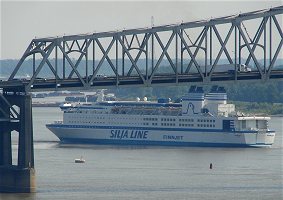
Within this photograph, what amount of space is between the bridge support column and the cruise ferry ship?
2026 inches

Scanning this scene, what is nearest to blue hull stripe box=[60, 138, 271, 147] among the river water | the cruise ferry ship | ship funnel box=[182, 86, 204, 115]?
the cruise ferry ship

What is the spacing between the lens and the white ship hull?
430 feet

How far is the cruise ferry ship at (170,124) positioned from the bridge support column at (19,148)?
51.4 metres

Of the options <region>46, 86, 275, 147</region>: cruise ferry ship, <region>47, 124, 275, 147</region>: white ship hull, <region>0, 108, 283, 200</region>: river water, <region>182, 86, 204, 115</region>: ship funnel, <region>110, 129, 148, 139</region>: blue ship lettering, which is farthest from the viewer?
<region>182, 86, 204, 115</region>: ship funnel

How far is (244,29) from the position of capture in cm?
8994

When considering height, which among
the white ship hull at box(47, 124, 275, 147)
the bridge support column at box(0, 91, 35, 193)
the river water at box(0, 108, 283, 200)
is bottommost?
the river water at box(0, 108, 283, 200)

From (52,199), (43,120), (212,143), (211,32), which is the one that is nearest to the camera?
(52,199)

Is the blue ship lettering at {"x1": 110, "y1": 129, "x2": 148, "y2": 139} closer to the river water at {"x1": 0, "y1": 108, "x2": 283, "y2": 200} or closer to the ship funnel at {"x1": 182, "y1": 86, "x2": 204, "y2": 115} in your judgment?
the ship funnel at {"x1": 182, "y1": 86, "x2": 204, "y2": 115}

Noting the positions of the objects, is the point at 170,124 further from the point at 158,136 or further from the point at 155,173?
the point at 155,173

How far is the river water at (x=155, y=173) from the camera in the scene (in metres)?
79.9

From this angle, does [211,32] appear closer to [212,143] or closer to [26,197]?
[26,197]

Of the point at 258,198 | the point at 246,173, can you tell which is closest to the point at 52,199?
the point at 258,198

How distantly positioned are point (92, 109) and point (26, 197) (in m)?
62.8

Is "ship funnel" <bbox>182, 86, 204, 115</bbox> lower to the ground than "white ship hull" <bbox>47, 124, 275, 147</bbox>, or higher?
higher
